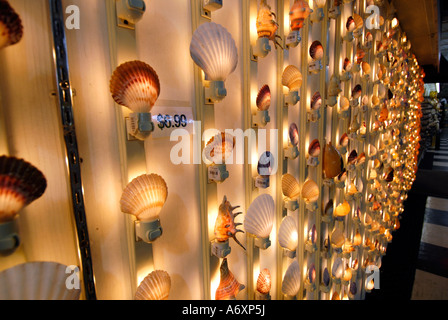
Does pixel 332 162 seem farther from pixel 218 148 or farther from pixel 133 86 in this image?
pixel 133 86

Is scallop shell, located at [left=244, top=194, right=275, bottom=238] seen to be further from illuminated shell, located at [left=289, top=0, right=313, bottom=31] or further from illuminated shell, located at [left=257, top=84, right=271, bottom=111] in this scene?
illuminated shell, located at [left=289, top=0, right=313, bottom=31]

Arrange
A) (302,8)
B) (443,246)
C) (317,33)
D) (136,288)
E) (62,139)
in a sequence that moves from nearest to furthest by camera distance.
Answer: (62,139) < (136,288) < (302,8) < (317,33) < (443,246)

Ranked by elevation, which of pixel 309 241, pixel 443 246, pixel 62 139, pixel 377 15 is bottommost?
pixel 443 246

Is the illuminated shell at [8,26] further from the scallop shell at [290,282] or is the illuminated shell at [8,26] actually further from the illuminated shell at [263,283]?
the scallop shell at [290,282]

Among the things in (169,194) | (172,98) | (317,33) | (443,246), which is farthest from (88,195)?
(443,246)

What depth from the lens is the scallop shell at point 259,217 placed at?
111cm

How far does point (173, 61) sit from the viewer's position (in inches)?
32.4

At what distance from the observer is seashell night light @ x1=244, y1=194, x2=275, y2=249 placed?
3.64ft

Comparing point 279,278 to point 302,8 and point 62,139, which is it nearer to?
point 62,139

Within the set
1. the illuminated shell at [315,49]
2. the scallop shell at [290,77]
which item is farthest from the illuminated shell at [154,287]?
the illuminated shell at [315,49]

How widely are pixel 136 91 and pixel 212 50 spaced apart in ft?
1.04

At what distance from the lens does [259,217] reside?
1.14 meters
